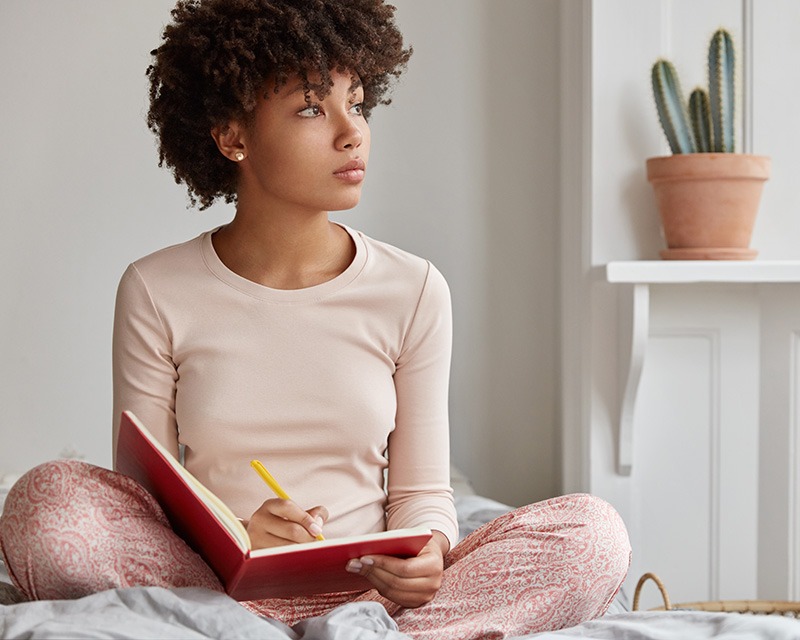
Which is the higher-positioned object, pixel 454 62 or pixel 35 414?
pixel 454 62

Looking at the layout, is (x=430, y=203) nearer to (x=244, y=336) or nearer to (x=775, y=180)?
(x=775, y=180)

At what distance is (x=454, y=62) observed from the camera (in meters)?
2.29

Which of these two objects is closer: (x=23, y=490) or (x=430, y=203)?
(x=23, y=490)

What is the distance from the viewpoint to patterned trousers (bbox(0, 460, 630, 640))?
1041 millimetres

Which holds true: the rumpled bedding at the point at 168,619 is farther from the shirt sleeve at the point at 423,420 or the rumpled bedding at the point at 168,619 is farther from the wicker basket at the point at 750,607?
the wicker basket at the point at 750,607

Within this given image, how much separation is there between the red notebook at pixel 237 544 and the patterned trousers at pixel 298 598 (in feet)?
0.13

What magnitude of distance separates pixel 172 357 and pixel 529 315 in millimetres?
1193

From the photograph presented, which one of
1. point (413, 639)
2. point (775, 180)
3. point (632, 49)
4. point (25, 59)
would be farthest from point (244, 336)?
point (25, 59)

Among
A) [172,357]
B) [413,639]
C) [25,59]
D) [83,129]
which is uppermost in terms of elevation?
[25,59]

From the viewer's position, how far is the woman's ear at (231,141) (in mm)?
1284

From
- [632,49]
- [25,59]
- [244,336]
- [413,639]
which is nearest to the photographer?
[413,639]

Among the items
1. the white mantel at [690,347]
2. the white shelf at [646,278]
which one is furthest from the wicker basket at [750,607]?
the white shelf at [646,278]

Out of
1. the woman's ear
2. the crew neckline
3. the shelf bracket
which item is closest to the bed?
the crew neckline

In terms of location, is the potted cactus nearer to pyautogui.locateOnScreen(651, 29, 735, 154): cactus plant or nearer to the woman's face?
pyautogui.locateOnScreen(651, 29, 735, 154): cactus plant
